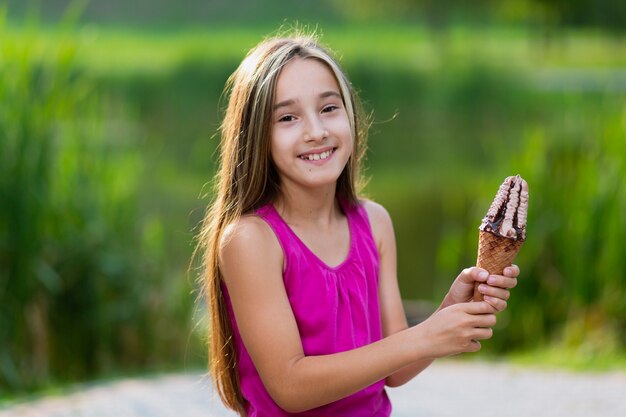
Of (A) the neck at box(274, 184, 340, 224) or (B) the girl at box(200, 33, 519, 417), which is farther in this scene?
(A) the neck at box(274, 184, 340, 224)

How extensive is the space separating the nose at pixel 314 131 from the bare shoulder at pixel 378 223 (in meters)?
0.36

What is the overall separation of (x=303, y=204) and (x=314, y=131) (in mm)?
211

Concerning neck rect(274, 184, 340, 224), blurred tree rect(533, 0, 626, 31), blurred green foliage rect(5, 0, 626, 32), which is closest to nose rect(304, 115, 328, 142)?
neck rect(274, 184, 340, 224)

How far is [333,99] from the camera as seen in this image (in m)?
2.38

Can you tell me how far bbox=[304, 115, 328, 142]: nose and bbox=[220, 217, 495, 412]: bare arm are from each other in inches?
8.7

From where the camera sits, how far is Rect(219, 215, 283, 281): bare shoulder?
2.29 m

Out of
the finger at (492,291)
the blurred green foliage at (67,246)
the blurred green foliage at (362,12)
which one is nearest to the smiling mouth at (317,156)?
the finger at (492,291)

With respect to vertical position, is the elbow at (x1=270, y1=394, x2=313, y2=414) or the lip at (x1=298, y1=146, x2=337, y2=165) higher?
the lip at (x1=298, y1=146, x2=337, y2=165)

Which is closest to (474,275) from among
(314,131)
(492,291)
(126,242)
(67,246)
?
(492,291)

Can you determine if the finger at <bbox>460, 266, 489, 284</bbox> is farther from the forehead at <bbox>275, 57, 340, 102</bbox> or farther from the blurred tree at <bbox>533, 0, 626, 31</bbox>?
the blurred tree at <bbox>533, 0, 626, 31</bbox>

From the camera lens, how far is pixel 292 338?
2248mm

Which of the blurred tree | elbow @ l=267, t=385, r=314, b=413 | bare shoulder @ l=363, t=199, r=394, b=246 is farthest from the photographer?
the blurred tree

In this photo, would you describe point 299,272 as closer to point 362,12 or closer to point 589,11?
point 589,11

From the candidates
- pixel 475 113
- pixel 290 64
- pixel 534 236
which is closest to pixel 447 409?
pixel 534 236
